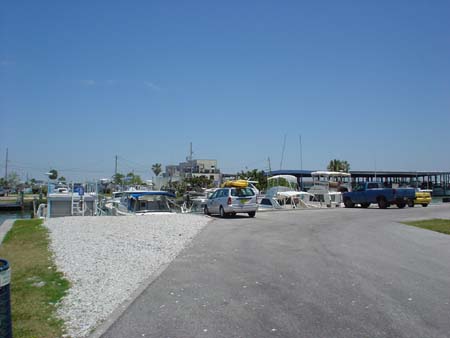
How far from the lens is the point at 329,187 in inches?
1810

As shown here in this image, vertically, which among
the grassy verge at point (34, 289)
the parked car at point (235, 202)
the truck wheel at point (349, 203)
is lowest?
the truck wheel at point (349, 203)

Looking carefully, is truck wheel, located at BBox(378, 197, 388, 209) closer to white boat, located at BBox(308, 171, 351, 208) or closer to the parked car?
white boat, located at BBox(308, 171, 351, 208)

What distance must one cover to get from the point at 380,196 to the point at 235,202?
44.8 feet

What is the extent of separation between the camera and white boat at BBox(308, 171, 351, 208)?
4121 centimetres

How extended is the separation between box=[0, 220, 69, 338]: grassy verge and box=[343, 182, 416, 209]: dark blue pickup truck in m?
25.4

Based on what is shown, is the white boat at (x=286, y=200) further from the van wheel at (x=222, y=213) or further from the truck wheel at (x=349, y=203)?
the van wheel at (x=222, y=213)

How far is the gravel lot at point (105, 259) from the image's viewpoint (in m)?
6.85

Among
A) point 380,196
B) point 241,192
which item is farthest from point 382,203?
point 241,192

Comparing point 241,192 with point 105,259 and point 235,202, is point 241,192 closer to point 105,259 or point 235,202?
point 235,202

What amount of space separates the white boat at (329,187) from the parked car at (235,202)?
53.1 ft

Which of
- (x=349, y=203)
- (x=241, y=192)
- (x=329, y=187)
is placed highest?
(x=241, y=192)

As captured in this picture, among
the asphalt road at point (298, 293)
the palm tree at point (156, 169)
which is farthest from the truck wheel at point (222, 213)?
the palm tree at point (156, 169)

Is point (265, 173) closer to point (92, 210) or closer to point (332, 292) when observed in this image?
point (92, 210)

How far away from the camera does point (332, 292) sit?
7.64 meters
